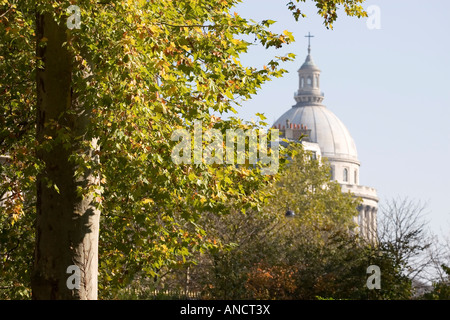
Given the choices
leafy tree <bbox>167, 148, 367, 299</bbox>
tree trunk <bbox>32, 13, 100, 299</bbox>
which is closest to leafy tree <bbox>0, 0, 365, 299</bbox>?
tree trunk <bbox>32, 13, 100, 299</bbox>

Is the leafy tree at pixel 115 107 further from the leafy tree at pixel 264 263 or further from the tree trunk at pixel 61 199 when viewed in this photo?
the leafy tree at pixel 264 263

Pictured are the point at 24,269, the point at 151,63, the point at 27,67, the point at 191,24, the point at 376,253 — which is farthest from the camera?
the point at 376,253

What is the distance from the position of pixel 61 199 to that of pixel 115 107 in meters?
Answer: 1.98

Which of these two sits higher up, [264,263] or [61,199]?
[264,263]

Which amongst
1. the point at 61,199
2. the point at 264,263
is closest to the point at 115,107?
the point at 61,199

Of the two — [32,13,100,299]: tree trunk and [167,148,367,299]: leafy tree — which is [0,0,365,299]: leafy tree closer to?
[32,13,100,299]: tree trunk

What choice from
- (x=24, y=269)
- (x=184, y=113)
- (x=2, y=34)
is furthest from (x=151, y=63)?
(x=24, y=269)

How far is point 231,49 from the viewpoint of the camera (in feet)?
49.8

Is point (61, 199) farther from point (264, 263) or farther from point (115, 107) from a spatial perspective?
point (264, 263)

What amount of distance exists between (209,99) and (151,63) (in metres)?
1.58

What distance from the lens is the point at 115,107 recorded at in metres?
13.7

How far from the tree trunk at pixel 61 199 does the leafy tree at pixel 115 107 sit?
2cm

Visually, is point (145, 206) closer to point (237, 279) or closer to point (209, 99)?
point (209, 99)

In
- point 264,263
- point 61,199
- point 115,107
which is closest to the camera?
point 115,107
